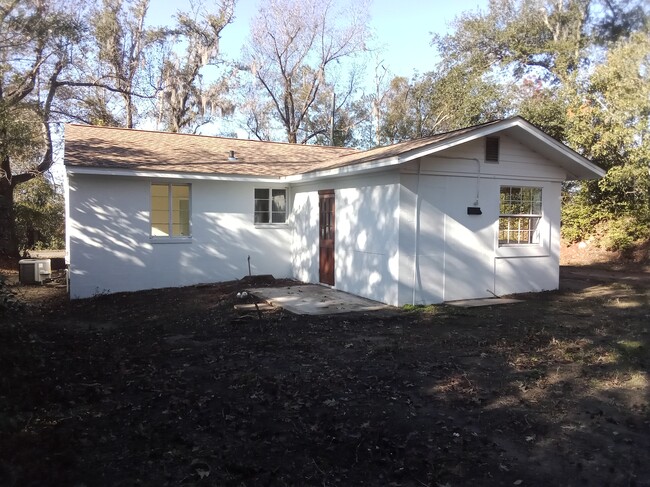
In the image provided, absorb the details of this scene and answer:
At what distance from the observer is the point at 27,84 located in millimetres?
18844

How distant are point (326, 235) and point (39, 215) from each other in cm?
1512

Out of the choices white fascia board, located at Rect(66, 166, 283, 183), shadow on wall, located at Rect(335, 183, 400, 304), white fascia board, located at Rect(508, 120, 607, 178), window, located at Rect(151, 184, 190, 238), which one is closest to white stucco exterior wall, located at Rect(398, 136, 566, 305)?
shadow on wall, located at Rect(335, 183, 400, 304)

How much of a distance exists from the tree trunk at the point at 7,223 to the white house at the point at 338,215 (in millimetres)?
5615

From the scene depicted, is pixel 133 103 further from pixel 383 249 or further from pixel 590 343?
pixel 590 343

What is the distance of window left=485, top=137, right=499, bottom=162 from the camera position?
33.3 ft

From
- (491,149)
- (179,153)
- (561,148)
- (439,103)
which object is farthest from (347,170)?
(439,103)

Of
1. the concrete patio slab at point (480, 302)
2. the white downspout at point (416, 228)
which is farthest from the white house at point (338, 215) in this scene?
the concrete patio slab at point (480, 302)

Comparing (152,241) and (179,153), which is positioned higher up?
(179,153)

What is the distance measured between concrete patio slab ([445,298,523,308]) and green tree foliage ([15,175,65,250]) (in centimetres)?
1677

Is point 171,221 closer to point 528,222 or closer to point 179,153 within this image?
point 179,153

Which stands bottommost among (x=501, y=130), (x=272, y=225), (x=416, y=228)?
(x=416, y=228)

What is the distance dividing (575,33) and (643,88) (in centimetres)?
1051

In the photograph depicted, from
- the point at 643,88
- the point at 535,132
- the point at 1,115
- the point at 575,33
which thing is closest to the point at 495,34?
the point at 575,33

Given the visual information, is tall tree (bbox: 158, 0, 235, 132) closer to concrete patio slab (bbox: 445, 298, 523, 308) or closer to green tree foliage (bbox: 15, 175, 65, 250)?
green tree foliage (bbox: 15, 175, 65, 250)
